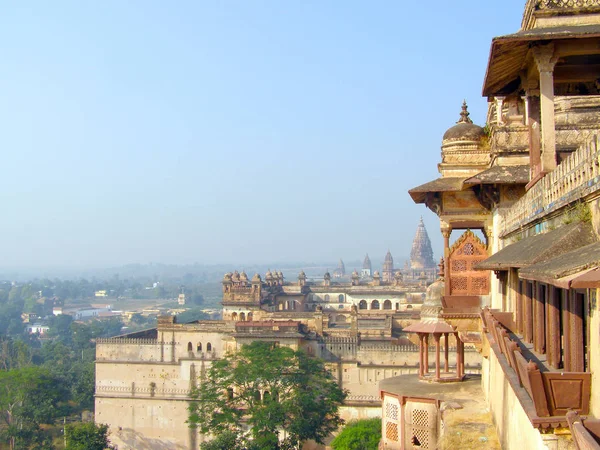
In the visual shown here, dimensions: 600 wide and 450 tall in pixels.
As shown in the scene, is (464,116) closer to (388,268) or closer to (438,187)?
(438,187)

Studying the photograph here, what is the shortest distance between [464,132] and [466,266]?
6.54 ft

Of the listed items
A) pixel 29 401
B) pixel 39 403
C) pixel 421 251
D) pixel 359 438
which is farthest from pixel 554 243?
pixel 421 251

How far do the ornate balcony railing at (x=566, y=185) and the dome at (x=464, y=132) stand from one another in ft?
15.0

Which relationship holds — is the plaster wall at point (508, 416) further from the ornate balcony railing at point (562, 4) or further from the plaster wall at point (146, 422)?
the plaster wall at point (146, 422)

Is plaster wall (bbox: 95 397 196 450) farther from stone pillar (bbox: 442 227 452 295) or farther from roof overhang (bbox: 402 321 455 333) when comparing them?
stone pillar (bbox: 442 227 452 295)

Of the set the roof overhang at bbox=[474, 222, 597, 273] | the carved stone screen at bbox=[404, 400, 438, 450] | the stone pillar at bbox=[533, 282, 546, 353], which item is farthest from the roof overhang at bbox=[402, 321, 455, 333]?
the roof overhang at bbox=[474, 222, 597, 273]

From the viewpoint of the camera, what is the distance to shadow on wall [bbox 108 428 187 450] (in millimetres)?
36000

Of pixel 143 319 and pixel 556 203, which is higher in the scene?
pixel 556 203

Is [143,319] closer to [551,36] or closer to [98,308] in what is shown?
[98,308]

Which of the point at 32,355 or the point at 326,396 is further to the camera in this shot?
the point at 32,355

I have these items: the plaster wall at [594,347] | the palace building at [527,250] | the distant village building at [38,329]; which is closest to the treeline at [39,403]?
the palace building at [527,250]

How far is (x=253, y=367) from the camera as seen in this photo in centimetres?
3048

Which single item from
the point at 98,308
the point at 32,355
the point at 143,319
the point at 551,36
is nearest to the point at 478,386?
the point at 551,36

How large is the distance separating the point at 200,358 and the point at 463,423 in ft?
97.6
